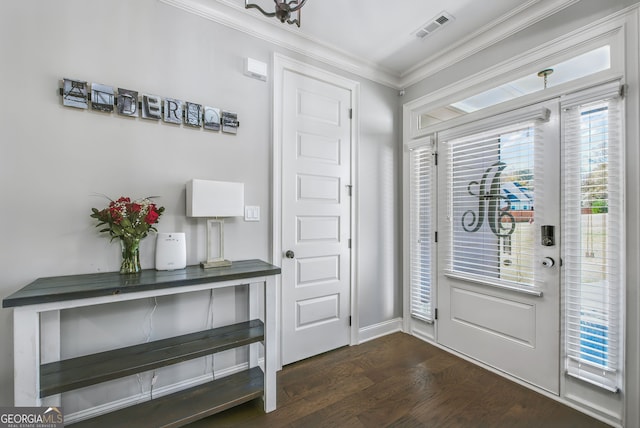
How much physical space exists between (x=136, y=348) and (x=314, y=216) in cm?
160

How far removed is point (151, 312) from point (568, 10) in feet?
11.5

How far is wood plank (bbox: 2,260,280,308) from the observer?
1.28 meters

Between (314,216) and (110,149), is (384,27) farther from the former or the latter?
(110,149)

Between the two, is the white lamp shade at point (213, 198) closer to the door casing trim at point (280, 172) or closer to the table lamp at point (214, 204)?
the table lamp at point (214, 204)

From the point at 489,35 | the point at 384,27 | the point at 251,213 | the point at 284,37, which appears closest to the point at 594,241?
the point at 489,35

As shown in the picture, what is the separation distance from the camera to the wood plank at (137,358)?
4.50 ft

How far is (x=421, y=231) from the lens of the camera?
2920 millimetres

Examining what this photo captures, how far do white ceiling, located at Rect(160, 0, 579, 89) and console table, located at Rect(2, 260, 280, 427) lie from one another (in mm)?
1896

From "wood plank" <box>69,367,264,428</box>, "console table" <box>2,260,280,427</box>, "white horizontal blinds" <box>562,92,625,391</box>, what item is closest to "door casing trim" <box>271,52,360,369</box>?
"console table" <box>2,260,280,427</box>

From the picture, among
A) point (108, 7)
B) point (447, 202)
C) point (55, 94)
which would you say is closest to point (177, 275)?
point (55, 94)

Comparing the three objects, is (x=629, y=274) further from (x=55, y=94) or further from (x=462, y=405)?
(x=55, y=94)

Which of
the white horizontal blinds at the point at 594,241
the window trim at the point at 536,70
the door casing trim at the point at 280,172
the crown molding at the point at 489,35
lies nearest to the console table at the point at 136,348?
the door casing trim at the point at 280,172

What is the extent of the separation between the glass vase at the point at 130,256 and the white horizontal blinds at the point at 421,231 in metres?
2.51

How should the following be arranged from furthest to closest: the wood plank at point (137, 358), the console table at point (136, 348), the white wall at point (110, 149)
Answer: the white wall at point (110, 149) → the wood plank at point (137, 358) → the console table at point (136, 348)
